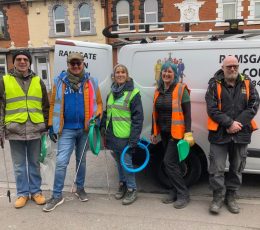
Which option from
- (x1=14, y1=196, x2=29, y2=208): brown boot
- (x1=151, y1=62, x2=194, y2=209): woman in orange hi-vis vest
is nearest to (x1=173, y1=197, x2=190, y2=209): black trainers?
(x1=151, y1=62, x2=194, y2=209): woman in orange hi-vis vest

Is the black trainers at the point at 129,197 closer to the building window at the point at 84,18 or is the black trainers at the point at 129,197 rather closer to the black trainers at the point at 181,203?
the black trainers at the point at 181,203

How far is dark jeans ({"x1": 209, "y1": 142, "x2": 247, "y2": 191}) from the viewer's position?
144 inches

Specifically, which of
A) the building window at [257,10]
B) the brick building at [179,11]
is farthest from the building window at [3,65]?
the building window at [257,10]

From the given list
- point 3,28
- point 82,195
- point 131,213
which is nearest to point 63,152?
point 82,195

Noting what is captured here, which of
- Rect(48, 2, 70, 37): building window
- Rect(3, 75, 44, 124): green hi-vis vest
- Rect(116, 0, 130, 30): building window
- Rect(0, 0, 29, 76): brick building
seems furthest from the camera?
Rect(0, 0, 29, 76): brick building

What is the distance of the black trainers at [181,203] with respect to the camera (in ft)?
12.8

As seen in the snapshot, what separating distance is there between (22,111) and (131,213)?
1.75 metres

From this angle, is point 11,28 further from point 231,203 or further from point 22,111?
point 231,203

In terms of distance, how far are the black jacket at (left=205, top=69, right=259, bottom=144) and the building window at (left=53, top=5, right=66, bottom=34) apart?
18.4 metres

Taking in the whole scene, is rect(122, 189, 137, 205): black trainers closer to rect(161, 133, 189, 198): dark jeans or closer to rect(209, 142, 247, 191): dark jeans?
rect(161, 133, 189, 198): dark jeans

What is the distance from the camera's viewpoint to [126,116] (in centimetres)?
388

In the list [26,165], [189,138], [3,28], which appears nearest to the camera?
[189,138]

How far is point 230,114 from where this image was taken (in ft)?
11.6

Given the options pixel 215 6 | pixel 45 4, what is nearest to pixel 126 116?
pixel 215 6
